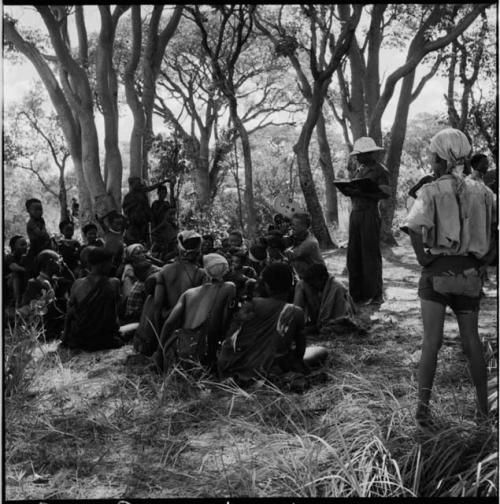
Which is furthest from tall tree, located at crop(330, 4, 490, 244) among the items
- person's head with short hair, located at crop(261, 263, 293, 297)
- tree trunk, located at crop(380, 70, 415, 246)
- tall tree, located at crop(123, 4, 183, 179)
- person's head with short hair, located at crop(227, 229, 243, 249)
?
person's head with short hair, located at crop(261, 263, 293, 297)

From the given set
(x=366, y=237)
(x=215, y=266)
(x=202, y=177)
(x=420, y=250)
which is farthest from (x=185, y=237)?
(x=202, y=177)

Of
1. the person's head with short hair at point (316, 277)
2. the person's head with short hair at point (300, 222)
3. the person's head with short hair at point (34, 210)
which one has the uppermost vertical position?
the person's head with short hair at point (34, 210)

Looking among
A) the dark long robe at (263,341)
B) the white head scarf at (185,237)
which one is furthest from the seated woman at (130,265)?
the dark long robe at (263,341)

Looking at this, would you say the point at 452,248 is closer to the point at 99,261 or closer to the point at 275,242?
the point at 99,261

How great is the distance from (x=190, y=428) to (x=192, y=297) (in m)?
1.38

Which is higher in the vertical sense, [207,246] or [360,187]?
[360,187]

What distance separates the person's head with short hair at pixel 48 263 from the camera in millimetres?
7828

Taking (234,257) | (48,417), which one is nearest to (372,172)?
(234,257)

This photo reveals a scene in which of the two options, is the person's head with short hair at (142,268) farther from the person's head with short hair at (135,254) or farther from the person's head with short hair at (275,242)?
the person's head with short hair at (275,242)

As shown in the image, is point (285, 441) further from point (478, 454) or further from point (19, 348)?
point (19, 348)

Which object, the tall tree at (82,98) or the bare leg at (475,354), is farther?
the tall tree at (82,98)

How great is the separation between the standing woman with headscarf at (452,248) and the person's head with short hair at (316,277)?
3231 millimetres

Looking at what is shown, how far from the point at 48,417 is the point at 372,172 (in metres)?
5.10

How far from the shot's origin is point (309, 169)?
14.5 meters
